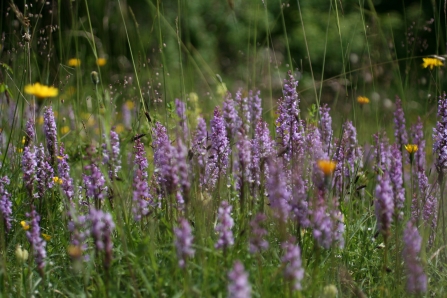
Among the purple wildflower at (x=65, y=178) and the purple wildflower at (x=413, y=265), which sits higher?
the purple wildflower at (x=65, y=178)

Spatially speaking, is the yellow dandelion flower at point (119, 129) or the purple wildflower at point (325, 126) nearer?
the purple wildflower at point (325, 126)

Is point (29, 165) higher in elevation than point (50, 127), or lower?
lower

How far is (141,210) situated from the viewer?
198cm

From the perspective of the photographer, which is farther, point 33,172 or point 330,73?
point 330,73

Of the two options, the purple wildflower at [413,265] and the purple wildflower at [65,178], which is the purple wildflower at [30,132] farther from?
the purple wildflower at [413,265]

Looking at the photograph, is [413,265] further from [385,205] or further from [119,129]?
[119,129]

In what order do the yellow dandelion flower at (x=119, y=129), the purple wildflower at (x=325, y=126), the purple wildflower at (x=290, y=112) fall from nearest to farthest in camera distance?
the purple wildflower at (x=290, y=112) → the purple wildflower at (x=325, y=126) → the yellow dandelion flower at (x=119, y=129)

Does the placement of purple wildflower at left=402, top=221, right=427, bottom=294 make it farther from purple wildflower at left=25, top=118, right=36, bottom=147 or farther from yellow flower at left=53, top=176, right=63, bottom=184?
purple wildflower at left=25, top=118, right=36, bottom=147

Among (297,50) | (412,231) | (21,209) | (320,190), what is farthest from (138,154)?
(297,50)

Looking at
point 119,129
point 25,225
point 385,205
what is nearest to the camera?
point 385,205

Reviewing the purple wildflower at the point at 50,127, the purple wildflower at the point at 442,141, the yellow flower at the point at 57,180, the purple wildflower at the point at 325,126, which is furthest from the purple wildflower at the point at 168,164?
the purple wildflower at the point at 442,141

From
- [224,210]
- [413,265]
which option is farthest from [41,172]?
[413,265]

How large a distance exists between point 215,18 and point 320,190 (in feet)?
18.3

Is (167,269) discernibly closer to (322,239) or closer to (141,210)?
(141,210)
